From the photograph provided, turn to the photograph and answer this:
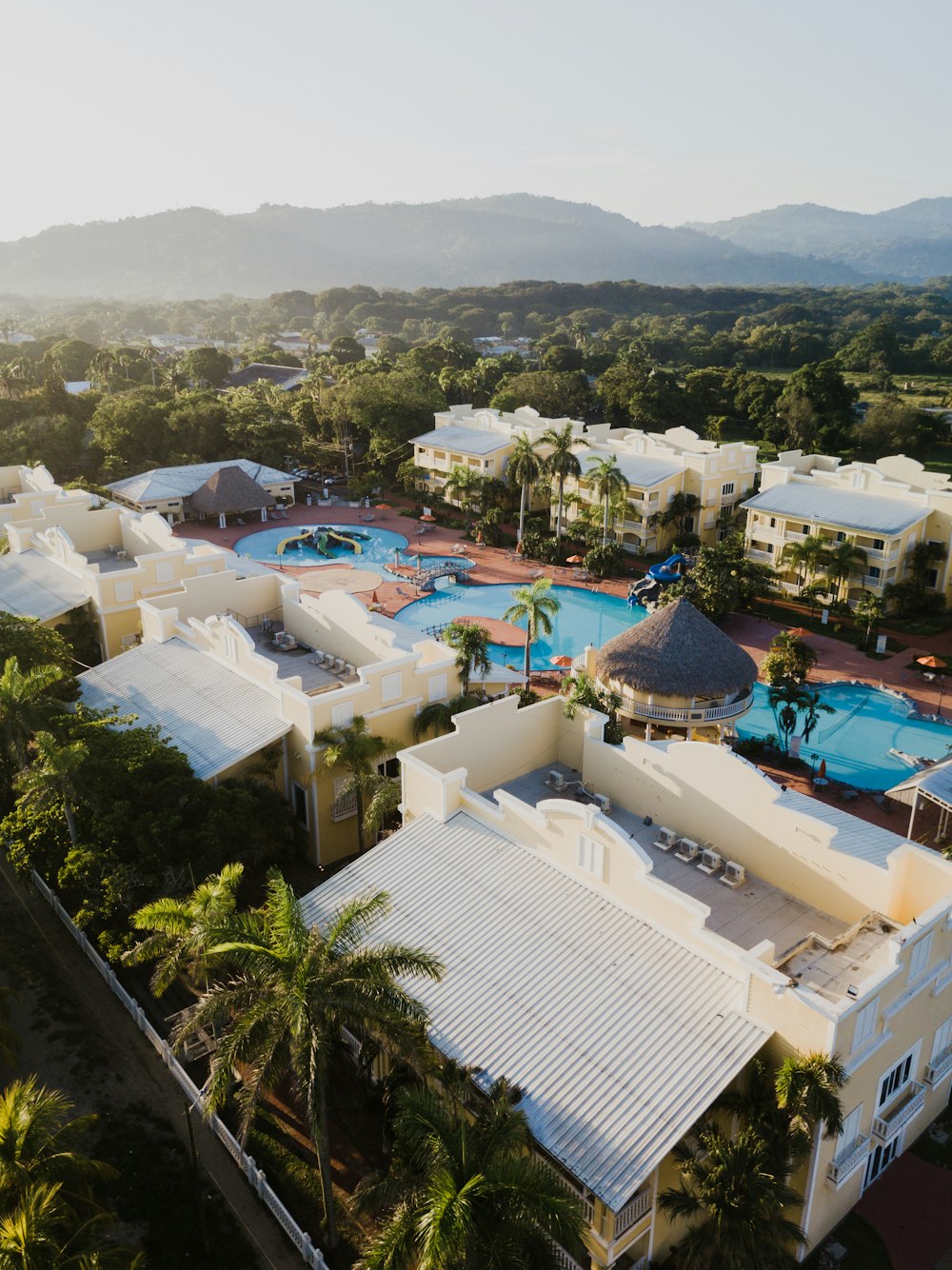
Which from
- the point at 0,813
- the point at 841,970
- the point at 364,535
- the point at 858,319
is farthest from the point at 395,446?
the point at 858,319

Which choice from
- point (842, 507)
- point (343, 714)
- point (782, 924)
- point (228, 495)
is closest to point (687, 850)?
point (782, 924)

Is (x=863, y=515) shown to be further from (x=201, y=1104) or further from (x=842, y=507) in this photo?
(x=201, y=1104)

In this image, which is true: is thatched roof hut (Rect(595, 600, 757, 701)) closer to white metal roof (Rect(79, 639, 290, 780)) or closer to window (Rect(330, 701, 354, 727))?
window (Rect(330, 701, 354, 727))

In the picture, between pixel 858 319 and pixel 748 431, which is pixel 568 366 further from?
pixel 858 319

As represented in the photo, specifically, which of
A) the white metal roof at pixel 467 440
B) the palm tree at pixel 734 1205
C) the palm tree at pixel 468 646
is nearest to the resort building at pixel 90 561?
the palm tree at pixel 468 646

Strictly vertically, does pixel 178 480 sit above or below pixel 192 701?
below

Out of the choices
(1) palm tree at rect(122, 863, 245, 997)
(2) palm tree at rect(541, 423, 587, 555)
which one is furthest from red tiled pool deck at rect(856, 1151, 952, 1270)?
(2) palm tree at rect(541, 423, 587, 555)
